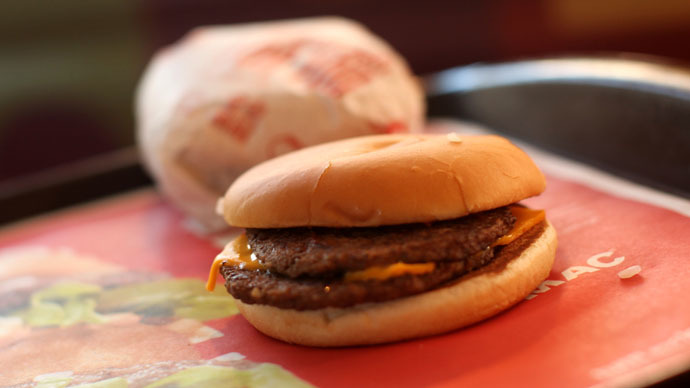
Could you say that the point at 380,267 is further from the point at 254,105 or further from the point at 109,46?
the point at 109,46

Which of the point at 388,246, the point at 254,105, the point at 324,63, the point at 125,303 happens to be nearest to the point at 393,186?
the point at 388,246

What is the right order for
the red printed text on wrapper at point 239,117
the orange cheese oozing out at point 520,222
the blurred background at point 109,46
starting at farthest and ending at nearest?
1. the blurred background at point 109,46
2. the red printed text on wrapper at point 239,117
3. the orange cheese oozing out at point 520,222

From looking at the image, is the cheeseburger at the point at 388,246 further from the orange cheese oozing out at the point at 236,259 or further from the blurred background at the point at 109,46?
the blurred background at the point at 109,46

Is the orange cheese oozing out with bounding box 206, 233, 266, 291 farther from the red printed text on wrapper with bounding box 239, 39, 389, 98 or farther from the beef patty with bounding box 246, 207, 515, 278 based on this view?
the red printed text on wrapper with bounding box 239, 39, 389, 98

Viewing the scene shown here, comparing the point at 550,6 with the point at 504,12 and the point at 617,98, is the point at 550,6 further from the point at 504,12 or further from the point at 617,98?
the point at 617,98

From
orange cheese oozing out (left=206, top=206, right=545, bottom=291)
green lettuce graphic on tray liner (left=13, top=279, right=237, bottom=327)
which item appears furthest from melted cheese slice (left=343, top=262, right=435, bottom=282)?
green lettuce graphic on tray liner (left=13, top=279, right=237, bottom=327)

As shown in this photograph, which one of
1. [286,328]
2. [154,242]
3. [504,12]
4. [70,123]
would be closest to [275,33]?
[154,242]

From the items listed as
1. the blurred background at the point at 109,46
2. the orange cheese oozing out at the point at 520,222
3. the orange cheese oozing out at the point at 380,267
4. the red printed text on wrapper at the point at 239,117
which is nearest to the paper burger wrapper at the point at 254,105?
the red printed text on wrapper at the point at 239,117
